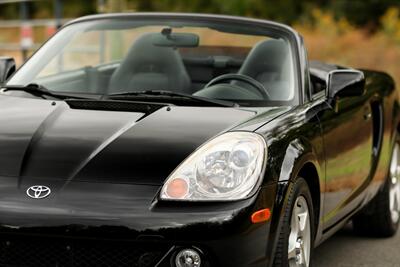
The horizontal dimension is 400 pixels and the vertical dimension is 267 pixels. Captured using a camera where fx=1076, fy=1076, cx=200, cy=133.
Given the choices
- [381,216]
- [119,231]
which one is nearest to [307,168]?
[119,231]

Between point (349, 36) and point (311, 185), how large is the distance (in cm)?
1588

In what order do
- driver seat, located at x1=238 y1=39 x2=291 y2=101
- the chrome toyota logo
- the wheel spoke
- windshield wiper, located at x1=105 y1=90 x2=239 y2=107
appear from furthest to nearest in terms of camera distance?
driver seat, located at x1=238 y1=39 x2=291 y2=101 → windshield wiper, located at x1=105 y1=90 x2=239 y2=107 → the wheel spoke → the chrome toyota logo

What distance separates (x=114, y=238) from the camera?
4281mm

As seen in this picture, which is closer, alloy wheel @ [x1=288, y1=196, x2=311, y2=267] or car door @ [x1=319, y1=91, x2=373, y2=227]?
alloy wheel @ [x1=288, y1=196, x2=311, y2=267]

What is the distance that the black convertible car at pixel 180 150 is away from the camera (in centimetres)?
431

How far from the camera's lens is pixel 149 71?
6254mm

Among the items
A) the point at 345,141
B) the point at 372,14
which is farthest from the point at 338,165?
the point at 372,14

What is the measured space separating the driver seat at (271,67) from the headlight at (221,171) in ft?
3.80

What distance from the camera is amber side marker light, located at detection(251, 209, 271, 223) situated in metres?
4.37

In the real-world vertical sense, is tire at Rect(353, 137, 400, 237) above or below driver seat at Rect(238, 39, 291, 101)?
below

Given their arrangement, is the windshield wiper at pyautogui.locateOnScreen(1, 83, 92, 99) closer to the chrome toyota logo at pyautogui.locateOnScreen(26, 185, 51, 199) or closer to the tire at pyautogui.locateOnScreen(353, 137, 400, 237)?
the chrome toyota logo at pyautogui.locateOnScreen(26, 185, 51, 199)

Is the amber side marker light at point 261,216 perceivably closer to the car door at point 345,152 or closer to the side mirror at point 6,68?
the car door at point 345,152

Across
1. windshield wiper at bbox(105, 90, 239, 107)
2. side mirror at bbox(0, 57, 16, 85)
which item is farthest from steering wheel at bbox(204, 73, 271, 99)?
side mirror at bbox(0, 57, 16, 85)

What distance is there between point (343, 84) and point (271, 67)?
0.41 metres
